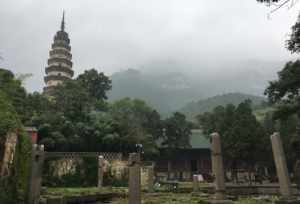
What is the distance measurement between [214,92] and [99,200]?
593 ft

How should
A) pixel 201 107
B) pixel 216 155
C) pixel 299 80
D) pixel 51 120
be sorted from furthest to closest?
1. pixel 201 107
2. pixel 51 120
3. pixel 299 80
4. pixel 216 155

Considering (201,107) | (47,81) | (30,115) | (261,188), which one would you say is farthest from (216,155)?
(201,107)

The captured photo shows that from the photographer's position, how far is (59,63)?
4991 centimetres

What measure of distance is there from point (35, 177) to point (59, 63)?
4329 centimetres

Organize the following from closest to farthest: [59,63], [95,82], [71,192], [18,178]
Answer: [18,178] → [71,192] → [95,82] → [59,63]

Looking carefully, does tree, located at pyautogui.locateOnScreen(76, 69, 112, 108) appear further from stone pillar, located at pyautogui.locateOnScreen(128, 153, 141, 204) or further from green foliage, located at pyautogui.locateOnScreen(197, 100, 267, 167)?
stone pillar, located at pyautogui.locateOnScreen(128, 153, 141, 204)

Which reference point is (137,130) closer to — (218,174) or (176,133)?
(176,133)

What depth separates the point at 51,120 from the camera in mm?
25797

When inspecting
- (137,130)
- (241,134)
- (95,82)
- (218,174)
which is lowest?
(218,174)

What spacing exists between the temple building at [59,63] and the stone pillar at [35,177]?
131 feet

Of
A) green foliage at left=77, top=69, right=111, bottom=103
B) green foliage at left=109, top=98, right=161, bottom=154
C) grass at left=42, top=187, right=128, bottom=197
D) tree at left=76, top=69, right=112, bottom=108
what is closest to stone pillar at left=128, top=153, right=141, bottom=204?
grass at left=42, top=187, right=128, bottom=197

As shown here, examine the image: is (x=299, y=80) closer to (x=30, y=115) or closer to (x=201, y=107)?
(x=30, y=115)

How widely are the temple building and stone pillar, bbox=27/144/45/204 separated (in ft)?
131

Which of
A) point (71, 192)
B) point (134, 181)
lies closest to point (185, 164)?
point (71, 192)
